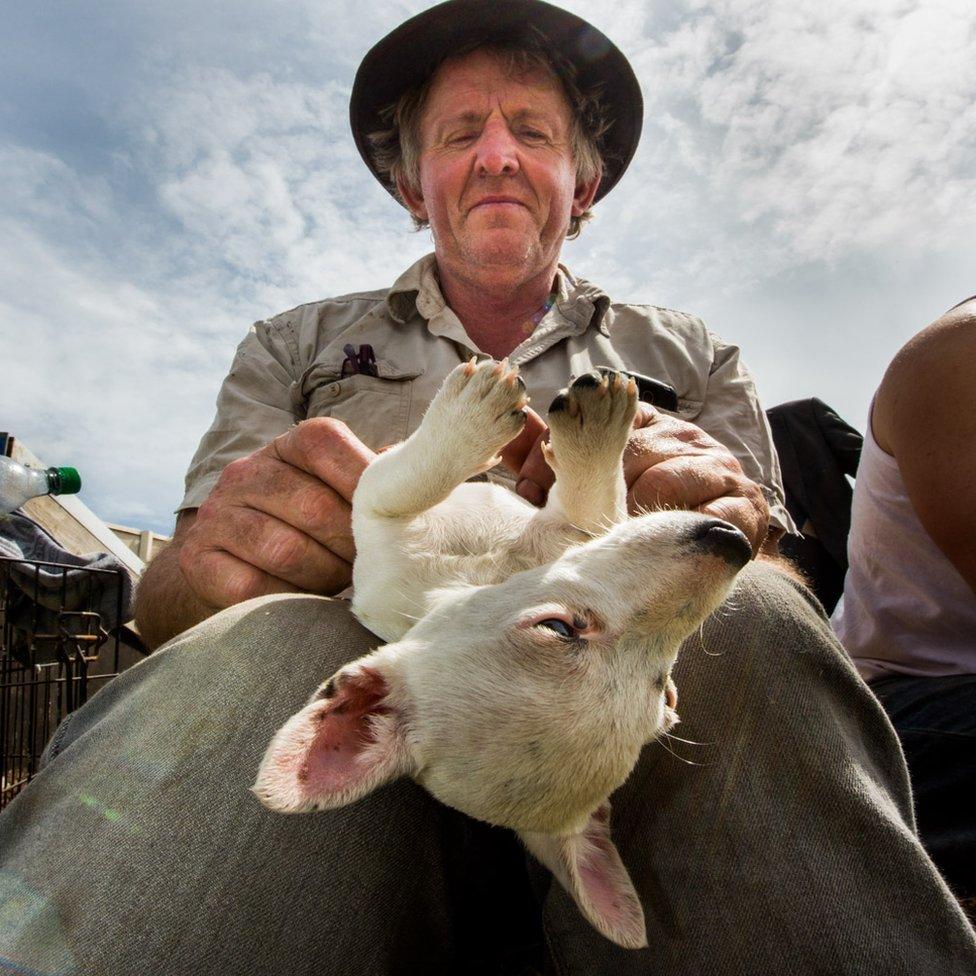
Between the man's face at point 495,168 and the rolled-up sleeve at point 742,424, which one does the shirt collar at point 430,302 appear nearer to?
the man's face at point 495,168

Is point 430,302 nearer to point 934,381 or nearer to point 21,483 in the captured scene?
point 934,381

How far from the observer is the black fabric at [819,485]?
4.28 m

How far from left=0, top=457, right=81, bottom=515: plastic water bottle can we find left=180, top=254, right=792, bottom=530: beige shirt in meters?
1.76

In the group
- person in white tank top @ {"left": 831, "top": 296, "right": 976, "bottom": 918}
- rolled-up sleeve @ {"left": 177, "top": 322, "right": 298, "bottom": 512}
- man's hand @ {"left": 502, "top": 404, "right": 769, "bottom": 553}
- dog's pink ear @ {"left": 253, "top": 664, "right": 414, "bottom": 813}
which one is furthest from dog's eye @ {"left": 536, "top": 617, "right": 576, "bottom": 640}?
rolled-up sleeve @ {"left": 177, "top": 322, "right": 298, "bottom": 512}

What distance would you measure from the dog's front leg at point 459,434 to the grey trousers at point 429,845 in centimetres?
Answer: 51

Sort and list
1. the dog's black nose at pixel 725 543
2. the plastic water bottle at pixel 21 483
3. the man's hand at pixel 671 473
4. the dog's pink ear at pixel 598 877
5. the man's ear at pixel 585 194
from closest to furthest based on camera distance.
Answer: the dog's pink ear at pixel 598 877 → the dog's black nose at pixel 725 543 → the man's hand at pixel 671 473 → the man's ear at pixel 585 194 → the plastic water bottle at pixel 21 483

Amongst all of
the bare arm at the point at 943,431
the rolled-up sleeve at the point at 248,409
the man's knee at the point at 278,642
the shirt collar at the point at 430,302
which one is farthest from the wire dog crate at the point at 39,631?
the bare arm at the point at 943,431

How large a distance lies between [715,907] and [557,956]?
0.45 meters

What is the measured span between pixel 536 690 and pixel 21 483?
14.9 ft

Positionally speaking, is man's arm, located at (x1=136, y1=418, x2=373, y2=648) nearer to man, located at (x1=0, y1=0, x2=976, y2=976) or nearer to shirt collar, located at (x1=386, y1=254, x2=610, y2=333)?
man, located at (x1=0, y1=0, x2=976, y2=976)

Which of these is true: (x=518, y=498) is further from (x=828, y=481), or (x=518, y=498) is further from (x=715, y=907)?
(x=828, y=481)

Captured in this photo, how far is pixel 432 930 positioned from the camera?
157 cm

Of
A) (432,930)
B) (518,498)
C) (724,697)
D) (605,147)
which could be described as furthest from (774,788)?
(605,147)

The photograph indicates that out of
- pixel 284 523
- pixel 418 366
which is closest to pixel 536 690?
pixel 284 523
